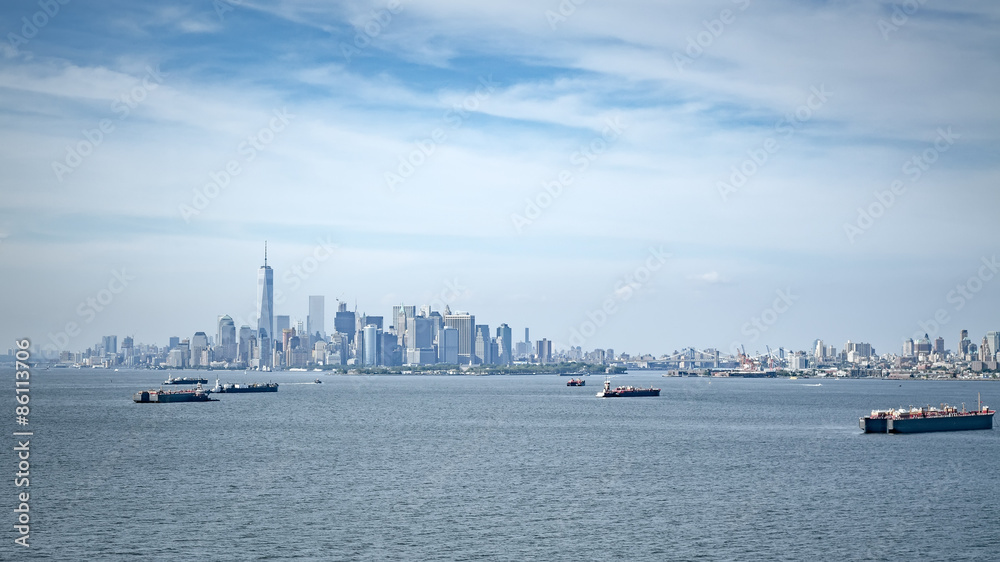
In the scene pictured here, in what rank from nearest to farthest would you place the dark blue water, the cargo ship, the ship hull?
the dark blue water, the ship hull, the cargo ship

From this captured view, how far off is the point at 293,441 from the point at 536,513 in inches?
2365

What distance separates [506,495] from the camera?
79.2 meters

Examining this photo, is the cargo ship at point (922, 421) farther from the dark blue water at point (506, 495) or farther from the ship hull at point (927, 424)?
the dark blue water at point (506, 495)

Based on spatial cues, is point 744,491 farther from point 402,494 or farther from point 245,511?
point 245,511

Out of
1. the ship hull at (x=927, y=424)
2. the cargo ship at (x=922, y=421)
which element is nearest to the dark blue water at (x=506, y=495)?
the ship hull at (x=927, y=424)

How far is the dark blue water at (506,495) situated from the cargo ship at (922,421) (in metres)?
3.61

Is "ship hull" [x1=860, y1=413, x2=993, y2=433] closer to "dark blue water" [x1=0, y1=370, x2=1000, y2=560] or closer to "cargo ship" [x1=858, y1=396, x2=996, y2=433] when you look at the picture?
"cargo ship" [x1=858, y1=396, x2=996, y2=433]

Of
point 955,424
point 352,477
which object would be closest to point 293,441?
point 352,477

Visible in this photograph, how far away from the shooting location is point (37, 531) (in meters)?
63.9

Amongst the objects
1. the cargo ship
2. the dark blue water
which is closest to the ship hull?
the cargo ship

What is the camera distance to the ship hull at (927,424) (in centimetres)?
13775

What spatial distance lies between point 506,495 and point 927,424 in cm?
8966

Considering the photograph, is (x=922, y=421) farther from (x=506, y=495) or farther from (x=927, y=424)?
(x=506, y=495)

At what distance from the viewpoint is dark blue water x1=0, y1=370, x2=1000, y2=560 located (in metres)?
60.8
